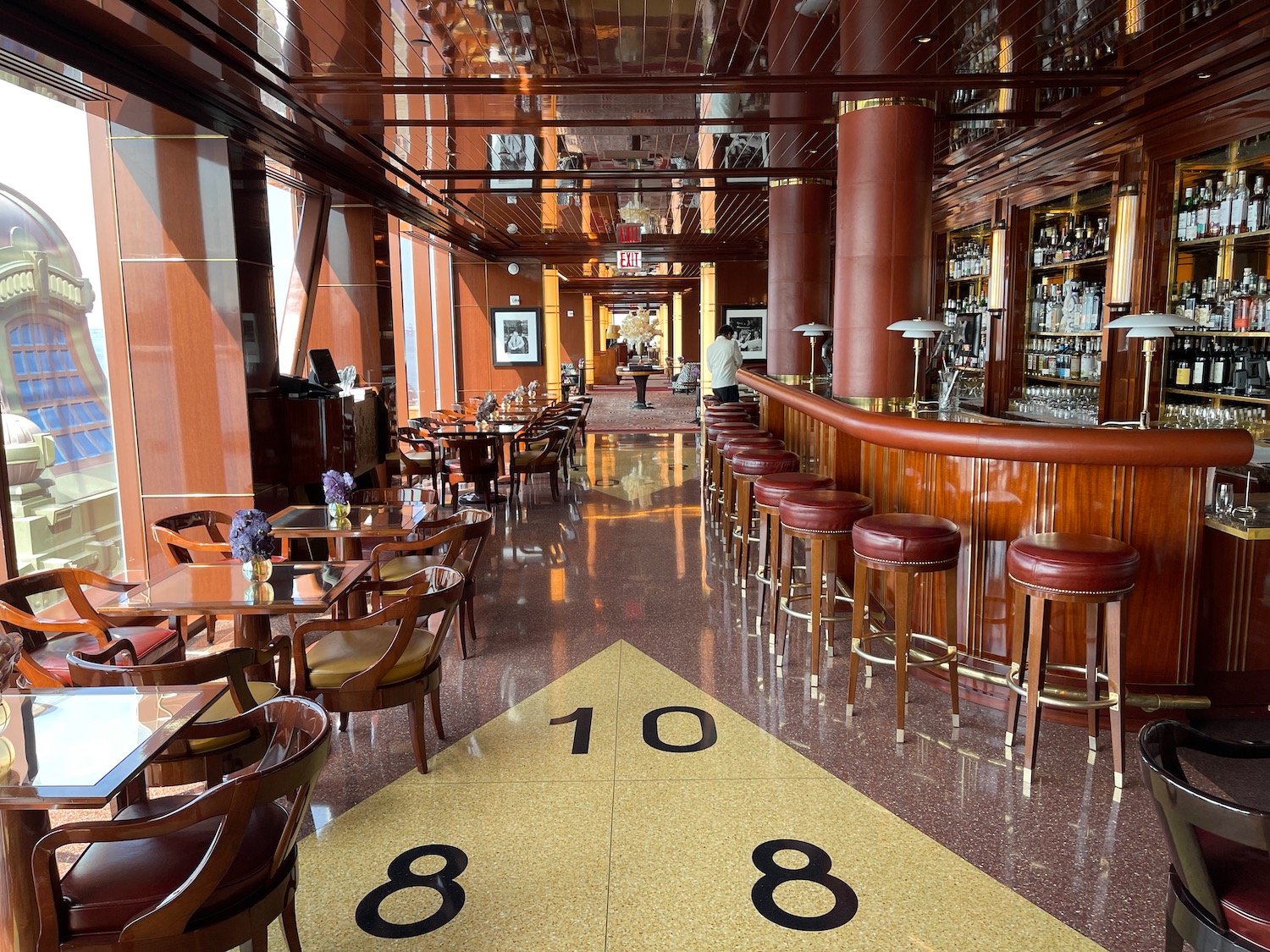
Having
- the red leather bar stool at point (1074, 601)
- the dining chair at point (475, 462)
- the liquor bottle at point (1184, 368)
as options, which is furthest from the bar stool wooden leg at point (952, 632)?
the dining chair at point (475, 462)

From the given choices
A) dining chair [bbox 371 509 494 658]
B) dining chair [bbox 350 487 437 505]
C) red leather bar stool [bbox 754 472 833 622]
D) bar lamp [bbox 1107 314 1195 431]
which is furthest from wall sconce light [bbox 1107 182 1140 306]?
dining chair [bbox 350 487 437 505]

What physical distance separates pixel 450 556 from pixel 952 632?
7.87 feet

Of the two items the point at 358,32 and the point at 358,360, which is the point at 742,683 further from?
the point at 358,360

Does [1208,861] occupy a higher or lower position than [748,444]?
lower

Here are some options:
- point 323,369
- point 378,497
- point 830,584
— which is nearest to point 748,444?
point 830,584

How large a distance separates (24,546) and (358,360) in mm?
4367

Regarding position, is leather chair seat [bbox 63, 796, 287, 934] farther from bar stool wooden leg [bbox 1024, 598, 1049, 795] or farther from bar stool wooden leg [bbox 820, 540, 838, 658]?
bar stool wooden leg [bbox 820, 540, 838, 658]

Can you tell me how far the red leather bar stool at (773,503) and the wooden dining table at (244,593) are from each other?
2144 millimetres

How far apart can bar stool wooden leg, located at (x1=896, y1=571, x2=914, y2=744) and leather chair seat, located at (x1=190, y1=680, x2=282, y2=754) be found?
8.03 ft

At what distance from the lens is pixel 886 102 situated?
5348mm

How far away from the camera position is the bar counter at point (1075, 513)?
11.9 feet

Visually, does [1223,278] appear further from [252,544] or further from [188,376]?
A: [188,376]

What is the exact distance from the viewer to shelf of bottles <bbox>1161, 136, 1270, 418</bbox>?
213 inches

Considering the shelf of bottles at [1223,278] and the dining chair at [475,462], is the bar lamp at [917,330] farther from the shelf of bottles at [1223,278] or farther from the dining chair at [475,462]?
the dining chair at [475,462]
